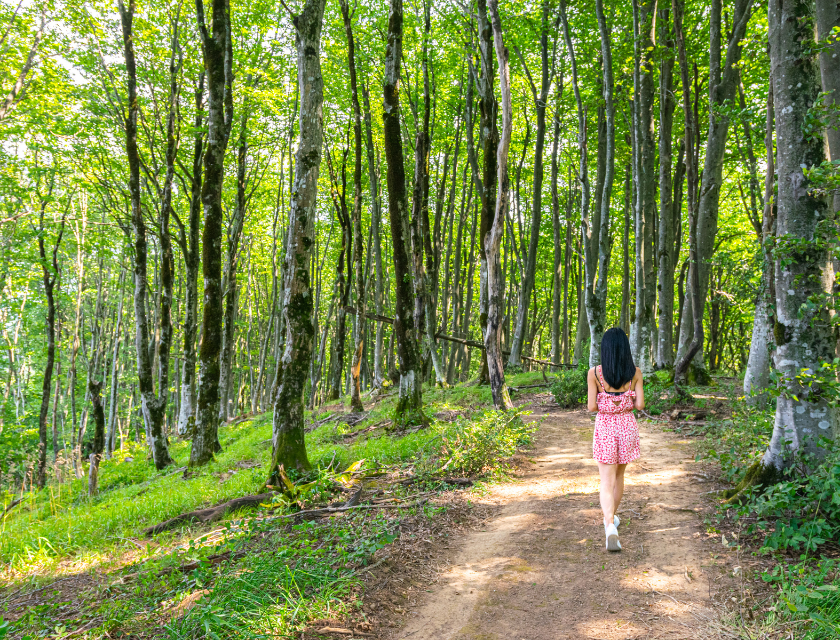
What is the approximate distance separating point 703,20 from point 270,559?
1686cm

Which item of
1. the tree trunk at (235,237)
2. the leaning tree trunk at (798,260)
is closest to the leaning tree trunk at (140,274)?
the tree trunk at (235,237)

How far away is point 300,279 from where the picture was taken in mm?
6730

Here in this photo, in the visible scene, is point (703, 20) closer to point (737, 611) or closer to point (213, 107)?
point (213, 107)

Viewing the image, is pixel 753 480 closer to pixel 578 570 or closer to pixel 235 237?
pixel 578 570

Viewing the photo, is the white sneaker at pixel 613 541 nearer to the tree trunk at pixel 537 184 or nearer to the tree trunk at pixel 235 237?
the tree trunk at pixel 235 237

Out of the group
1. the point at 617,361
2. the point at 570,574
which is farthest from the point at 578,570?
the point at 617,361

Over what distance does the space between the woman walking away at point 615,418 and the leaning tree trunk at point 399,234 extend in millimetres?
5498

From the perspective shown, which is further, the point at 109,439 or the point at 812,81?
the point at 109,439

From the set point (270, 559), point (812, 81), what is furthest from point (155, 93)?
point (812, 81)

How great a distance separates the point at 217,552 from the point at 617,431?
4.07 m

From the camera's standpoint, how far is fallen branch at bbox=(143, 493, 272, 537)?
243 inches

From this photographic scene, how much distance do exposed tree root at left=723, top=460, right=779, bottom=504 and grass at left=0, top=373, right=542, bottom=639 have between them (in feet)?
9.46

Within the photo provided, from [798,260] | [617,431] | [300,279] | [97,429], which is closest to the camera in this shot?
[798,260]

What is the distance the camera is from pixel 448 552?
483 cm
